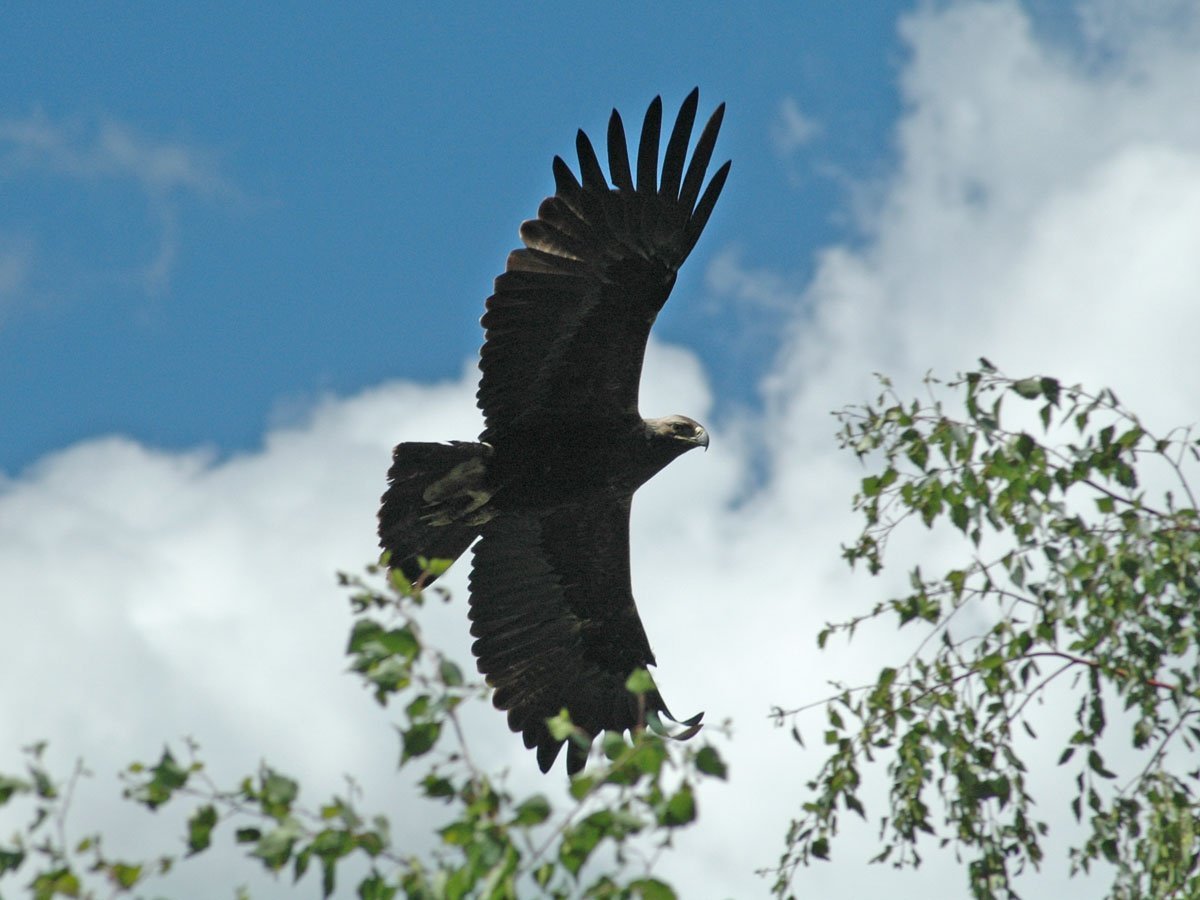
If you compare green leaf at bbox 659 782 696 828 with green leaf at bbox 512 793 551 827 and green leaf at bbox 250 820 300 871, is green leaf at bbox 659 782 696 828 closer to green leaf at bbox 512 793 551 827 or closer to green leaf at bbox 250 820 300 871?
green leaf at bbox 512 793 551 827

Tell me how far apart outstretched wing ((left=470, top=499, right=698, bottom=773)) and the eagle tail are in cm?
70

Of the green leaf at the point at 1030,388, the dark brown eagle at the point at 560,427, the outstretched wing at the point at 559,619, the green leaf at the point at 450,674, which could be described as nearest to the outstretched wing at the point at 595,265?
the dark brown eagle at the point at 560,427

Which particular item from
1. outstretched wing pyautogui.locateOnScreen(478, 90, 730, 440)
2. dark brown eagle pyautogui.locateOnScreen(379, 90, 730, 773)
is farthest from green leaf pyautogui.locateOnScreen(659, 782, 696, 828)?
outstretched wing pyautogui.locateOnScreen(478, 90, 730, 440)

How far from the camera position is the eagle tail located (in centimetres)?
878

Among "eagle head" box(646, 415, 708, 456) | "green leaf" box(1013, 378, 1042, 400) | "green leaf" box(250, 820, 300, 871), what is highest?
"eagle head" box(646, 415, 708, 456)

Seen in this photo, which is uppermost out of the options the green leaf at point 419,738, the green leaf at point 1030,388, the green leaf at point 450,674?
the green leaf at point 1030,388

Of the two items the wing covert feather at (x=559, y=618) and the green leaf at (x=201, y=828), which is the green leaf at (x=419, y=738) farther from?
the wing covert feather at (x=559, y=618)

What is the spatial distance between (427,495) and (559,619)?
1621mm

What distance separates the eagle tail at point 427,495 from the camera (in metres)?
8.78

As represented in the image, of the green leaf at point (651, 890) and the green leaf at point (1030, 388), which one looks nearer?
the green leaf at point (651, 890)

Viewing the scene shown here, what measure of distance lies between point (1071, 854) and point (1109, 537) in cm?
102

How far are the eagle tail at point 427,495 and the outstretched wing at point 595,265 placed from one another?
15.5 inches

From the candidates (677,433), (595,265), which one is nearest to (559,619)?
(677,433)

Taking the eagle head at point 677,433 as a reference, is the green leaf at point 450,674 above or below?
below
